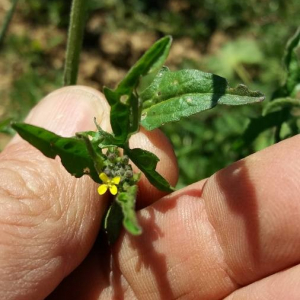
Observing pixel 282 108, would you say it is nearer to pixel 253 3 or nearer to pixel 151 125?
pixel 151 125

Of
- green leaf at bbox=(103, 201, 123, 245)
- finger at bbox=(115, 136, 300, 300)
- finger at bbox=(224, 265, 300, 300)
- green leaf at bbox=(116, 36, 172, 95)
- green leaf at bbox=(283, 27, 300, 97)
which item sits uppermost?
green leaf at bbox=(116, 36, 172, 95)

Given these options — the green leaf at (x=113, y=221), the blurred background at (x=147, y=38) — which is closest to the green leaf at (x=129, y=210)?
the green leaf at (x=113, y=221)

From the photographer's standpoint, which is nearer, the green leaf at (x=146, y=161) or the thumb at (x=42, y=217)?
the green leaf at (x=146, y=161)

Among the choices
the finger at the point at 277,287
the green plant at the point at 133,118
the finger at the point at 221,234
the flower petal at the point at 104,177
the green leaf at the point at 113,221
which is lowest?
the finger at the point at 277,287

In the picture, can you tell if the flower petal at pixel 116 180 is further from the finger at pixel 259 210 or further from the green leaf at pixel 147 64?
the finger at pixel 259 210

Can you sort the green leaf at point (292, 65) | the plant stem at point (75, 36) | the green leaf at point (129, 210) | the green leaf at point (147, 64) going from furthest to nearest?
the green leaf at point (292, 65) → the plant stem at point (75, 36) → the green leaf at point (147, 64) → the green leaf at point (129, 210)

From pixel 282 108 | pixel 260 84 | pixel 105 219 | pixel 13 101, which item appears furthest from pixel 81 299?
pixel 260 84

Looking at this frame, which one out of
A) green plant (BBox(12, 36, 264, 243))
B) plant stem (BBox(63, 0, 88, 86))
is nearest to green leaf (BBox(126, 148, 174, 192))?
green plant (BBox(12, 36, 264, 243))

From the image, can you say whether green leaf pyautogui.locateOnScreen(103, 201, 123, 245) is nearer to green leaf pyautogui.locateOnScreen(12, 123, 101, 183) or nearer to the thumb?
the thumb
